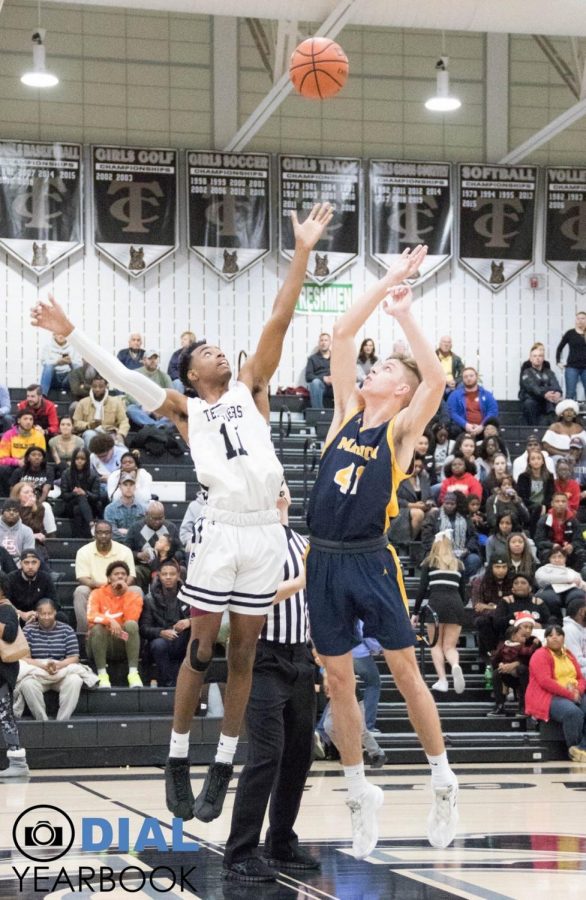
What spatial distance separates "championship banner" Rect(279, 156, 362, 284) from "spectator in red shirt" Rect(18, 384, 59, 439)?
6426 millimetres

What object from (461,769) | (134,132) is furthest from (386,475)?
(134,132)

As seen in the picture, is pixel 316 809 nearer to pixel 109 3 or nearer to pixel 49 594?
pixel 49 594

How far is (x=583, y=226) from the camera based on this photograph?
24906mm

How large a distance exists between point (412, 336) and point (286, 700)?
1900 millimetres

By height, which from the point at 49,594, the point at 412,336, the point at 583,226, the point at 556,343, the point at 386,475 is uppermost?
the point at 583,226

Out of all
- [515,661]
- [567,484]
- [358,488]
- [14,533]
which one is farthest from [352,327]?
[567,484]

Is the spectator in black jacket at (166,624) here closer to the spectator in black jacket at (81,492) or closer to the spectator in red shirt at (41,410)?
the spectator in black jacket at (81,492)

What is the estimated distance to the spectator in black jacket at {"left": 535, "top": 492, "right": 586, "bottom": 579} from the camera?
17.3m

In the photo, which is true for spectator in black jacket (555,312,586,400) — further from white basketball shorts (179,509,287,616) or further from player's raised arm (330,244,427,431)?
white basketball shorts (179,509,287,616)

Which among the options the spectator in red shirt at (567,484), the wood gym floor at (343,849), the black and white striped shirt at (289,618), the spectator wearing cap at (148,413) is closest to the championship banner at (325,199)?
the spectator wearing cap at (148,413)

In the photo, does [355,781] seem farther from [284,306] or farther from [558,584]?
[558,584]

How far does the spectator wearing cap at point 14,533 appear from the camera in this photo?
15.3m

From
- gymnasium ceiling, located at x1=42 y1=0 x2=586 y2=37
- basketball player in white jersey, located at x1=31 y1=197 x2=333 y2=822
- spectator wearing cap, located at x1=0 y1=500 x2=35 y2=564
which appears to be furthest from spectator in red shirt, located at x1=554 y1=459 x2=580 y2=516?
basketball player in white jersey, located at x1=31 y1=197 x2=333 y2=822

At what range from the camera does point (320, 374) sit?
22.7 meters
